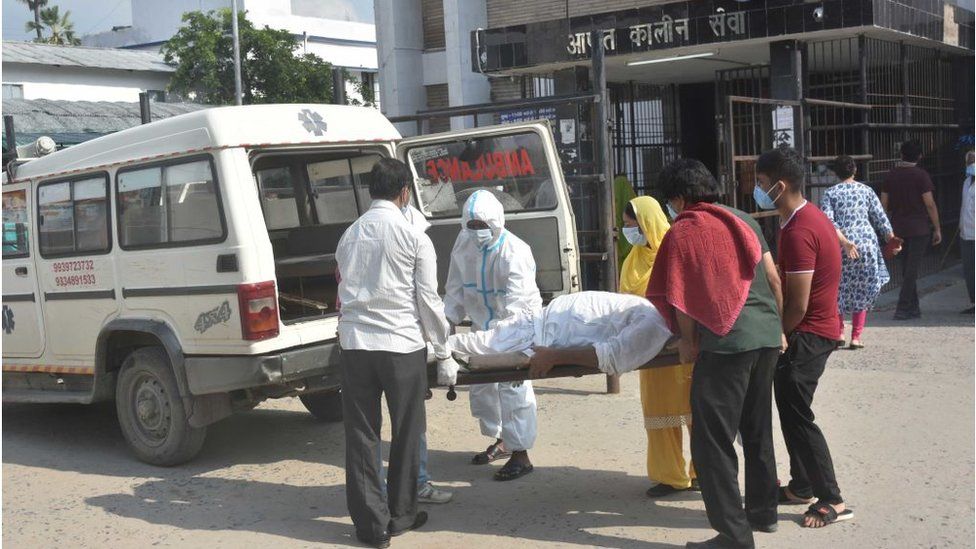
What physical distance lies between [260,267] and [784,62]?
8.23m

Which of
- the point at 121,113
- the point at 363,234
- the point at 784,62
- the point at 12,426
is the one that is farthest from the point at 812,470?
the point at 121,113

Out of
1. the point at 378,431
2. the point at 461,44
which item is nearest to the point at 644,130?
the point at 461,44

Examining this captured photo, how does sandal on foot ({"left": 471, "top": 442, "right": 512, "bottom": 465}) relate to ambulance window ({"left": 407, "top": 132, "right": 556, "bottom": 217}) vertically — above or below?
below

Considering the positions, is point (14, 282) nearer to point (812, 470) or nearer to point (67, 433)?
point (67, 433)

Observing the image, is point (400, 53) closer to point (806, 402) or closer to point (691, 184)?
point (691, 184)

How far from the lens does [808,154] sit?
36.3 feet

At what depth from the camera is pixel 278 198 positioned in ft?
24.2

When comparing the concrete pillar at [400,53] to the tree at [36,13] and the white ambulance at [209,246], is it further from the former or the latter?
the tree at [36,13]

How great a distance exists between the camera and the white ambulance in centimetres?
611

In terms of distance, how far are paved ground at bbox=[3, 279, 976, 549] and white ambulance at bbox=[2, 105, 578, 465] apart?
45cm

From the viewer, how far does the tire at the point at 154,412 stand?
652 cm

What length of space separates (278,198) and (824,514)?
4.24m

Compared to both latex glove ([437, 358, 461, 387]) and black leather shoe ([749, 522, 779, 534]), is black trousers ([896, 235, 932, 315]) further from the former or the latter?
latex glove ([437, 358, 461, 387])

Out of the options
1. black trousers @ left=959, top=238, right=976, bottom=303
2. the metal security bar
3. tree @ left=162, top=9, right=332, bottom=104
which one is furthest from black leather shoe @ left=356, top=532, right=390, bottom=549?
tree @ left=162, top=9, right=332, bottom=104
